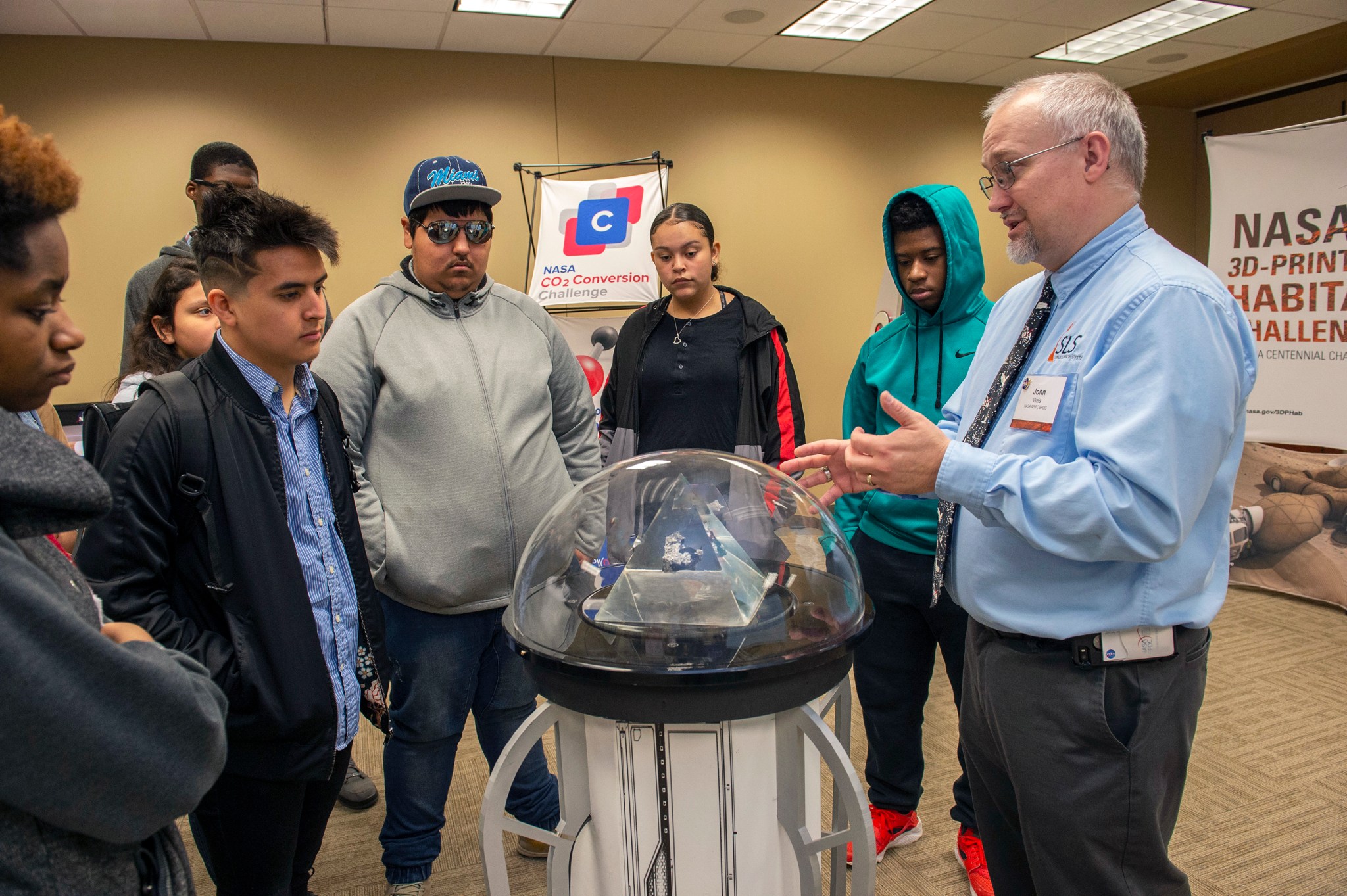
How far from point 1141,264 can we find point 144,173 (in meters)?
5.07

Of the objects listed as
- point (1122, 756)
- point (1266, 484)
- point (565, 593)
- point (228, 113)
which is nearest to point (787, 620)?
point (565, 593)

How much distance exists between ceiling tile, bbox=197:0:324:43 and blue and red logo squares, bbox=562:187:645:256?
1.64m

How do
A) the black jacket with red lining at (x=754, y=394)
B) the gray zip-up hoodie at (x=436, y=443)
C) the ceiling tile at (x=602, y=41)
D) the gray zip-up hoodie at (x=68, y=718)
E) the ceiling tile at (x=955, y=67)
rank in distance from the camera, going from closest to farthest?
the gray zip-up hoodie at (x=68, y=718) → the gray zip-up hoodie at (x=436, y=443) → the black jacket with red lining at (x=754, y=394) → the ceiling tile at (x=602, y=41) → the ceiling tile at (x=955, y=67)

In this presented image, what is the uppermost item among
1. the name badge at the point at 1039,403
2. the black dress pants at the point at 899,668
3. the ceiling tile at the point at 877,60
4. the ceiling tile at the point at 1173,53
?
the ceiling tile at the point at 877,60

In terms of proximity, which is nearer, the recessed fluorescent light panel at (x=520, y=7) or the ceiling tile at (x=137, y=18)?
the ceiling tile at (x=137, y=18)

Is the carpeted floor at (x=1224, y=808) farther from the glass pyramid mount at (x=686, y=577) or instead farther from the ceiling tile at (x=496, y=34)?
the ceiling tile at (x=496, y=34)

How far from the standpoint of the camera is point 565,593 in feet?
4.49

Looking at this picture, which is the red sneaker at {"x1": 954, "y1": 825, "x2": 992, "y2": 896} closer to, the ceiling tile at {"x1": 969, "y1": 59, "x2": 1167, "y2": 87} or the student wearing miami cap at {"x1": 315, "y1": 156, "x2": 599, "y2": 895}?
the student wearing miami cap at {"x1": 315, "y1": 156, "x2": 599, "y2": 895}

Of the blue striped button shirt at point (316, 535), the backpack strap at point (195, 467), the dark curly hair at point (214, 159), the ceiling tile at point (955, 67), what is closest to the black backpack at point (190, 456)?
the backpack strap at point (195, 467)

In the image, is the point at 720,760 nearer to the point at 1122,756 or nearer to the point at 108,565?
the point at 1122,756

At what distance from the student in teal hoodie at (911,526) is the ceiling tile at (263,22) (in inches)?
142

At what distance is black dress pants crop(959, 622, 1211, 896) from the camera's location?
1.24 metres

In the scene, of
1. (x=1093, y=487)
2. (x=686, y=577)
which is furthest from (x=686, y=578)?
(x=1093, y=487)

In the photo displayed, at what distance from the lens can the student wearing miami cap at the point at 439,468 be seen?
1819 mm
